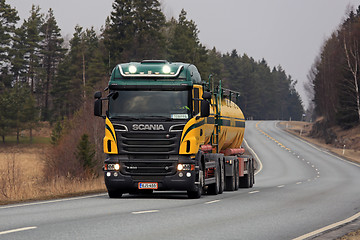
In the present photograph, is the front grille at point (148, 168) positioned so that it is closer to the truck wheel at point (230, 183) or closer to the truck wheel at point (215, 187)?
the truck wheel at point (215, 187)

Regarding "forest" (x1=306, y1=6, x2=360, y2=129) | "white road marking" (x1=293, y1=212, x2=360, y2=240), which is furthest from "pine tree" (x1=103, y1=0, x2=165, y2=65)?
"white road marking" (x1=293, y1=212, x2=360, y2=240)

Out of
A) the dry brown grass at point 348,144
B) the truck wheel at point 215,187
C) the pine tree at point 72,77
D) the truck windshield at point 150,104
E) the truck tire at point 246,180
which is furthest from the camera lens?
the pine tree at point 72,77

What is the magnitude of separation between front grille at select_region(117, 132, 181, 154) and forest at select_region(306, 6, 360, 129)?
219 ft

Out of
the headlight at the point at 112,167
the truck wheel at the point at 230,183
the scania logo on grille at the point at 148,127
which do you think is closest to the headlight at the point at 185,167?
the scania logo on grille at the point at 148,127

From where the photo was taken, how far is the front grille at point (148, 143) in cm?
1898

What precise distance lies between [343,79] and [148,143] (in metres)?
74.5

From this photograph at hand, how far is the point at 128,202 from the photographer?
1806cm

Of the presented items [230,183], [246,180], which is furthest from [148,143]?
[246,180]

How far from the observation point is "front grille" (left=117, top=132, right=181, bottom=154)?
18984 millimetres

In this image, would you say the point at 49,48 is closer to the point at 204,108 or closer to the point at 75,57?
the point at 75,57

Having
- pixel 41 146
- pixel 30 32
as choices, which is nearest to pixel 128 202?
pixel 41 146

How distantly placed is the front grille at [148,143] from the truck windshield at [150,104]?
1.72 ft

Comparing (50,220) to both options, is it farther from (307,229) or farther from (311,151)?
(311,151)

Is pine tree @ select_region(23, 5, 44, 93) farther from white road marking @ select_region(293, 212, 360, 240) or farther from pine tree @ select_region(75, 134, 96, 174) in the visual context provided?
white road marking @ select_region(293, 212, 360, 240)
